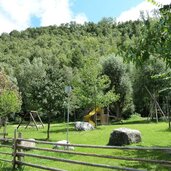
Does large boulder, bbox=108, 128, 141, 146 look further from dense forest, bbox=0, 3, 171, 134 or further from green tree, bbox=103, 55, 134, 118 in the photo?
green tree, bbox=103, 55, 134, 118

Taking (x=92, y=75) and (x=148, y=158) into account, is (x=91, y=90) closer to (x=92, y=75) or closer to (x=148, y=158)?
(x=92, y=75)

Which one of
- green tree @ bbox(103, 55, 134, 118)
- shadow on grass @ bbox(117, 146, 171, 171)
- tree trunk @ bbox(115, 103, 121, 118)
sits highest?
green tree @ bbox(103, 55, 134, 118)

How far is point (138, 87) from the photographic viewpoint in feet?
143

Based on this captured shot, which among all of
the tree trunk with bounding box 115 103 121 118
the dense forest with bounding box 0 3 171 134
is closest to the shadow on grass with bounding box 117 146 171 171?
the dense forest with bounding box 0 3 171 134

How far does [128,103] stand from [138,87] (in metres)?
5.42

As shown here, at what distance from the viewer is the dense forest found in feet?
30.8

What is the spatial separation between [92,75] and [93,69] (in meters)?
0.71

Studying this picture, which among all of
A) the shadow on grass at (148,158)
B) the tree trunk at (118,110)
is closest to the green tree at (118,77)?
the tree trunk at (118,110)

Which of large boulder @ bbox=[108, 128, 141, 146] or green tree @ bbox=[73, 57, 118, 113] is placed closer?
large boulder @ bbox=[108, 128, 141, 146]

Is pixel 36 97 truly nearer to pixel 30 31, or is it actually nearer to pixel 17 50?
pixel 17 50

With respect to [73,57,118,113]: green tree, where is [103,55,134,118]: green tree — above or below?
above

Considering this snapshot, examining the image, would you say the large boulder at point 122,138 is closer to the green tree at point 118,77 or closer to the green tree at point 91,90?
the green tree at point 91,90

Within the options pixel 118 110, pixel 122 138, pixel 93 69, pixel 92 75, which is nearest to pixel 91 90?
pixel 92 75

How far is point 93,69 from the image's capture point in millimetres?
36844
